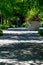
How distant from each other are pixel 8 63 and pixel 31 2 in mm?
6912

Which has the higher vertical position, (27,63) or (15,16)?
(27,63)

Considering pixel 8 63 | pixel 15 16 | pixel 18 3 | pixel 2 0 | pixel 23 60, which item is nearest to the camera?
pixel 8 63

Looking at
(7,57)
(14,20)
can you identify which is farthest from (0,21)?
(7,57)

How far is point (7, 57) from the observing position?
35.5ft

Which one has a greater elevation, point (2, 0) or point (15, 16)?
point (2, 0)

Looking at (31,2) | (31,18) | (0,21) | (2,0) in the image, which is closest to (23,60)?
(31,2)

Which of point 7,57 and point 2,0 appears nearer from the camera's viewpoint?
point 7,57

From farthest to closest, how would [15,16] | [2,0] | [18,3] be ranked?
[15,16] < [18,3] < [2,0]

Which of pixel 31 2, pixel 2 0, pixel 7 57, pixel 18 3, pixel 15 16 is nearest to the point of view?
pixel 7 57

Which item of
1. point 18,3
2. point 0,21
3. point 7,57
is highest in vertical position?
point 18,3

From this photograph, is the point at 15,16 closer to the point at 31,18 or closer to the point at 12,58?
the point at 31,18

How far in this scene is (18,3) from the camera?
19.0 meters

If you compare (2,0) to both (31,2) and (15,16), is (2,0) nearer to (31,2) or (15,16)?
(31,2)

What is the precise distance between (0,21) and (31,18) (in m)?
13.8
